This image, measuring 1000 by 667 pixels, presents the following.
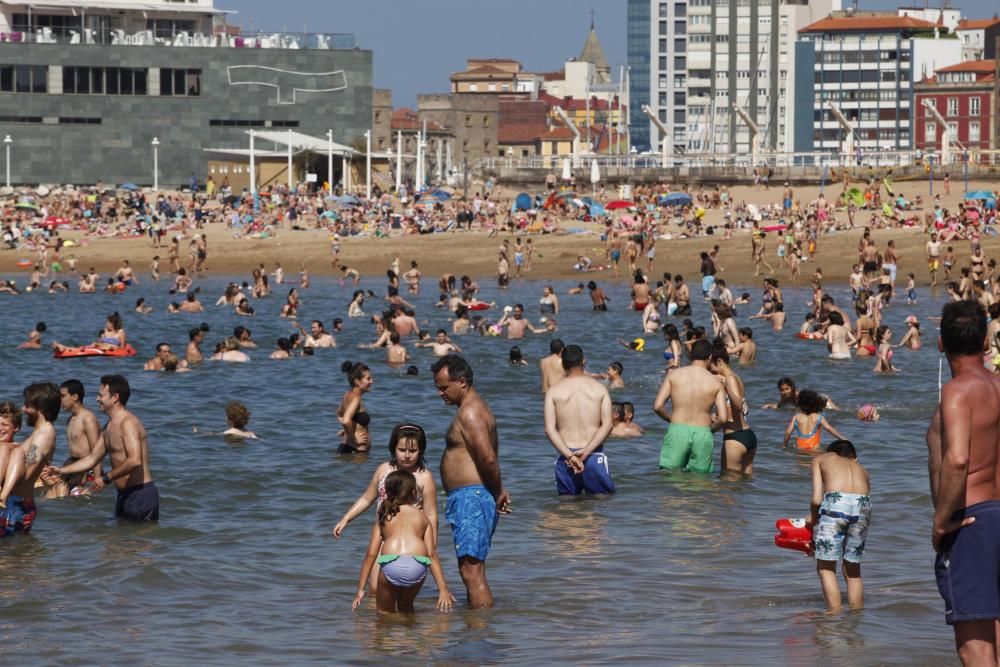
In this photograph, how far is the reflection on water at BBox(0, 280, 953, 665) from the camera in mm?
8656

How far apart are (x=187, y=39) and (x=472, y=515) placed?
69.9 m

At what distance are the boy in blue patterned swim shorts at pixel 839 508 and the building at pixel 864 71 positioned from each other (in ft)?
364

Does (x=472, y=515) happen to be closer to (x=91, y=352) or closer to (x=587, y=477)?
(x=587, y=477)

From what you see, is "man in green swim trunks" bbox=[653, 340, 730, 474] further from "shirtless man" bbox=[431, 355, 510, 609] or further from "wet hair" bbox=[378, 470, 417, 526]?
"wet hair" bbox=[378, 470, 417, 526]

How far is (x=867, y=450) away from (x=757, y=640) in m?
7.94

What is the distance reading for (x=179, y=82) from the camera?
74.9 m

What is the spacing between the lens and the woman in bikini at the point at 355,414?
14.6 meters

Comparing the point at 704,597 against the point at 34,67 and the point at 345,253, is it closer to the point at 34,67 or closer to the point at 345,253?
the point at 345,253

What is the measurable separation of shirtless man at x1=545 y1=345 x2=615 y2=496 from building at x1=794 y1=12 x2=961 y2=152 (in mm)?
108319

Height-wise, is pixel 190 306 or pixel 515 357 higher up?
pixel 190 306

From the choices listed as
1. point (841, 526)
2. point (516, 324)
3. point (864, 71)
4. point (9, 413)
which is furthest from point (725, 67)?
point (841, 526)

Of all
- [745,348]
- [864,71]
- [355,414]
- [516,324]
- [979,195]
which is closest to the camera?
[355,414]

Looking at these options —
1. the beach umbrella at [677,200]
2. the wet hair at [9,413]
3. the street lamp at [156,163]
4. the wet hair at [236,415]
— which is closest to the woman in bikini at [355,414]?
the wet hair at [236,415]

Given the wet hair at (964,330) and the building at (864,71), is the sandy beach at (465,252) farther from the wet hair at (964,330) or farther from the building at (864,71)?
the building at (864,71)
